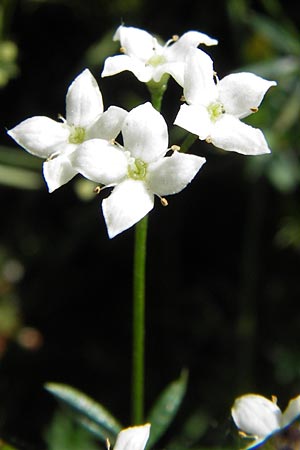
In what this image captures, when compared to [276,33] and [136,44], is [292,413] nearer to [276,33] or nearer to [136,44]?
[136,44]

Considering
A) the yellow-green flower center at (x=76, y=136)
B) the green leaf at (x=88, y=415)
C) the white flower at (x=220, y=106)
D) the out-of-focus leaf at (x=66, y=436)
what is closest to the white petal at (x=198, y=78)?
the white flower at (x=220, y=106)

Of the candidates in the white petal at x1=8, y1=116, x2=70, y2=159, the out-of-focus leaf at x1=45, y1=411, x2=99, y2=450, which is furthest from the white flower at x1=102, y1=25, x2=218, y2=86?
the out-of-focus leaf at x1=45, y1=411, x2=99, y2=450

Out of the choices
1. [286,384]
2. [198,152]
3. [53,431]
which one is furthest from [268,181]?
[53,431]

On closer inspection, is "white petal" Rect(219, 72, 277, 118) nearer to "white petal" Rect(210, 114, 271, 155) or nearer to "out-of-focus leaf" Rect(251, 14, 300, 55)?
"white petal" Rect(210, 114, 271, 155)

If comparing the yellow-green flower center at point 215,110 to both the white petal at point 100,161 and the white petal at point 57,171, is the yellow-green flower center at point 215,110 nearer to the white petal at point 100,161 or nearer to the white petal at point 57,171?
the white petal at point 100,161

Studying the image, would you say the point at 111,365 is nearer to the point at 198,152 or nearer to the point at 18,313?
the point at 18,313

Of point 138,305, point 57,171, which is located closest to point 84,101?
point 57,171
